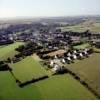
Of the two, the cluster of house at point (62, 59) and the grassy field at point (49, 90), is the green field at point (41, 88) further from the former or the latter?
the cluster of house at point (62, 59)

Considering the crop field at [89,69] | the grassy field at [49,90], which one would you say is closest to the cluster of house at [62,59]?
the crop field at [89,69]

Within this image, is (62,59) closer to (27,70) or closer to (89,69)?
(89,69)

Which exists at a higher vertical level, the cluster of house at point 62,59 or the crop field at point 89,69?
the crop field at point 89,69

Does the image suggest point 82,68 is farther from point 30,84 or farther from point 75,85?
point 30,84

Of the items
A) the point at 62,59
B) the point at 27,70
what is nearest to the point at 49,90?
the point at 27,70

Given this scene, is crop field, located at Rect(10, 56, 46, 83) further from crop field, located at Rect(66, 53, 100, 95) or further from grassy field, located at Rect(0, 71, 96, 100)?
crop field, located at Rect(66, 53, 100, 95)

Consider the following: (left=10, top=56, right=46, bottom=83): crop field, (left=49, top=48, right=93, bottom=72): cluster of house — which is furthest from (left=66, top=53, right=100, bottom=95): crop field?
(left=10, top=56, right=46, bottom=83): crop field

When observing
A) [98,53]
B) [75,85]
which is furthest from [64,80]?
[98,53]
